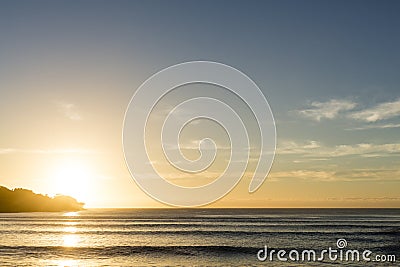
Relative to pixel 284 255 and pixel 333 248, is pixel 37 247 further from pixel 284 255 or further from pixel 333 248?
pixel 333 248

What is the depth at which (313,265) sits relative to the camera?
169ft

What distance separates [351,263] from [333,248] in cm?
1790

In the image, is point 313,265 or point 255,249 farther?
point 255,249

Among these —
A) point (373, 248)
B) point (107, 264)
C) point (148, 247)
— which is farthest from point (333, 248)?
point (107, 264)

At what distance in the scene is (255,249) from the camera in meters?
69.2

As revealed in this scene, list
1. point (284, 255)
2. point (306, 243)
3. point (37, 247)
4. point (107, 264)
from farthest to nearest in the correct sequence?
point (306, 243) → point (37, 247) → point (284, 255) → point (107, 264)

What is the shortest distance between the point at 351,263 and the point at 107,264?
1008 inches

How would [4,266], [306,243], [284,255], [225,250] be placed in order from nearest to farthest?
[4,266] → [284,255] → [225,250] → [306,243]

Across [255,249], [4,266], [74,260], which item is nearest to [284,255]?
[255,249]

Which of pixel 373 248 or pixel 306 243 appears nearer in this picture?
pixel 373 248

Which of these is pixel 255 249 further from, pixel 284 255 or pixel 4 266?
pixel 4 266

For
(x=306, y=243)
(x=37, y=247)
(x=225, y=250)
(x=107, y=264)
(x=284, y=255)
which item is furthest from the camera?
(x=306, y=243)

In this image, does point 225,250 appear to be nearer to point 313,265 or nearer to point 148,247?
point 148,247

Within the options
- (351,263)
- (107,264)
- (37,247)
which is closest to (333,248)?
(351,263)
